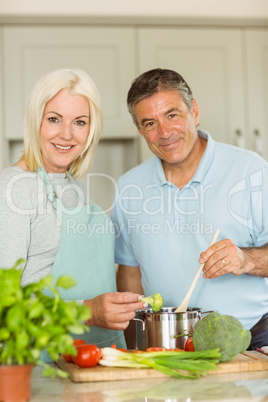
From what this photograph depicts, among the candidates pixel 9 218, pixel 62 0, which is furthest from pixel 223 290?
pixel 62 0

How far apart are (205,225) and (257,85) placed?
1483mm

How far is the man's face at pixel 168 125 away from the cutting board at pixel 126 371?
0.83 m

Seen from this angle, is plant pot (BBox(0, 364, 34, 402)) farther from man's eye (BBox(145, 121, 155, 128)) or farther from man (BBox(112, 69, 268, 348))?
man's eye (BBox(145, 121, 155, 128))

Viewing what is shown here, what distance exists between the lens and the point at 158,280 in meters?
2.05

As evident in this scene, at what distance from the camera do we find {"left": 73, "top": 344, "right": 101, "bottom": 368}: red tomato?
1.42m

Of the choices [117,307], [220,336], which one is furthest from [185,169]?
[220,336]

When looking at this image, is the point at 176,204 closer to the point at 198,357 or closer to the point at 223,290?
the point at 223,290

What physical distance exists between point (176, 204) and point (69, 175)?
39 centimetres

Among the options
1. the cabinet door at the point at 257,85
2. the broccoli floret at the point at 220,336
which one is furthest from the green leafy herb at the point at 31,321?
the cabinet door at the point at 257,85

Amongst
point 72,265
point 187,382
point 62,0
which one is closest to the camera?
point 187,382

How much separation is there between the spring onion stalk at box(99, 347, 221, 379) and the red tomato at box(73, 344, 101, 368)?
0.02 meters

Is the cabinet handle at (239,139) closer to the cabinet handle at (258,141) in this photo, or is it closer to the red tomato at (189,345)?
the cabinet handle at (258,141)

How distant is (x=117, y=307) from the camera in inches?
63.2

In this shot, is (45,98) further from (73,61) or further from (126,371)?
(73,61)
